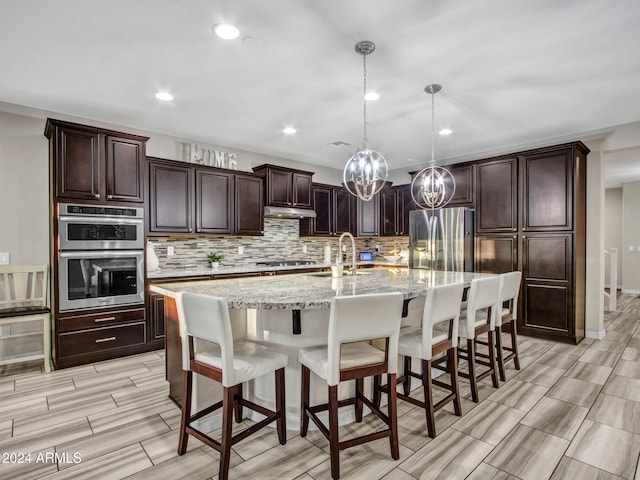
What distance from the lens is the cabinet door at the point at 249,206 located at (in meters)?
5.02

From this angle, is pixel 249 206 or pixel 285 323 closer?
pixel 285 323

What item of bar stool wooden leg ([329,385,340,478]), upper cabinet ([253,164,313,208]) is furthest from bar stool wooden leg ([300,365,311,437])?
upper cabinet ([253,164,313,208])

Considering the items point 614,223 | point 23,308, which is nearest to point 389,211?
point 23,308

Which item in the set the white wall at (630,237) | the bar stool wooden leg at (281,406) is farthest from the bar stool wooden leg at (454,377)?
the white wall at (630,237)

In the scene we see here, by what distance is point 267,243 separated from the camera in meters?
5.80

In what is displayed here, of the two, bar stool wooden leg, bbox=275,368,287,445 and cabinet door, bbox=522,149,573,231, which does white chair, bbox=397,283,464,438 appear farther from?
cabinet door, bbox=522,149,573,231

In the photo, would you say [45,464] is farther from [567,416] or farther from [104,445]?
[567,416]

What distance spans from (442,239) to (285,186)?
257 cm

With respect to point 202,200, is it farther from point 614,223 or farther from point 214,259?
point 614,223

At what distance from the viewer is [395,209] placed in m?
6.66

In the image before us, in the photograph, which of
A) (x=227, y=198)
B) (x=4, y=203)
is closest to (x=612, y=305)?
(x=227, y=198)

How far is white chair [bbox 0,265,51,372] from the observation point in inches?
132

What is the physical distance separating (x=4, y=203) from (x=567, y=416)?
536 centimetres

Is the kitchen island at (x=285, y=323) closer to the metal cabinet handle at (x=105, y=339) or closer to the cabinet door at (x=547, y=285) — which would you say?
the metal cabinet handle at (x=105, y=339)
